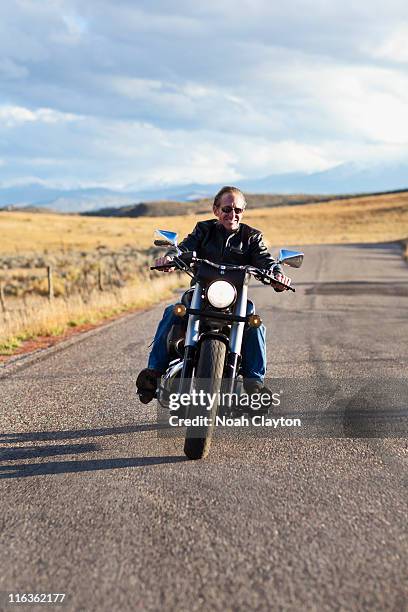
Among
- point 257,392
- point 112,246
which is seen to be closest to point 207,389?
point 257,392

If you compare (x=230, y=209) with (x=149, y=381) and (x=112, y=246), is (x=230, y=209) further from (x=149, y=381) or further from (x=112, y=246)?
(x=112, y=246)

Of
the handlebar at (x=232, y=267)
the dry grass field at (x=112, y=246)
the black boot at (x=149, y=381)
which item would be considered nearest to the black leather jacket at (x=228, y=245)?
the handlebar at (x=232, y=267)

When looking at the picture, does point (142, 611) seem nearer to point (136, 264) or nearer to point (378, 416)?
point (378, 416)

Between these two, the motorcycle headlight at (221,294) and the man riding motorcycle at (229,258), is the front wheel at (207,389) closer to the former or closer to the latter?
the motorcycle headlight at (221,294)

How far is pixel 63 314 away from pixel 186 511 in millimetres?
9208

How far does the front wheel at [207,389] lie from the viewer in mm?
4539

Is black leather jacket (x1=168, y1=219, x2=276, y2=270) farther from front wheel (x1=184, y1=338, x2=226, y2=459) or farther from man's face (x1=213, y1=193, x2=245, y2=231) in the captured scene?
front wheel (x1=184, y1=338, x2=226, y2=459)

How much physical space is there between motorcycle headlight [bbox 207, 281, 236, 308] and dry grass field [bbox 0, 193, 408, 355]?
5.60 meters

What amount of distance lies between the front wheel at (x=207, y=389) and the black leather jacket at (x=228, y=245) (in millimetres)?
862

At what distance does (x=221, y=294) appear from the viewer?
4.73m

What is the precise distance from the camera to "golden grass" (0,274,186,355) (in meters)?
11.0

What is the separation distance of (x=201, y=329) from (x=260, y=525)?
5.44 feet

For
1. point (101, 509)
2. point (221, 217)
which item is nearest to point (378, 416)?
point (221, 217)

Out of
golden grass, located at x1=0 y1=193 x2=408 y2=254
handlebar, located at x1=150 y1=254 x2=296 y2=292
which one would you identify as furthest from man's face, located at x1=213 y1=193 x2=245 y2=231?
golden grass, located at x1=0 y1=193 x2=408 y2=254
